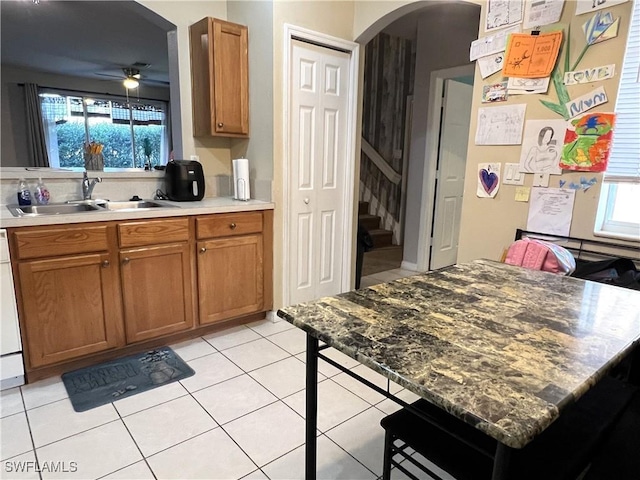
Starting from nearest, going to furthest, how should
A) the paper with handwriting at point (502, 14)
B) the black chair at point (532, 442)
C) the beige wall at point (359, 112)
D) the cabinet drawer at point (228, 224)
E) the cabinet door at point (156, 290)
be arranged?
1. the black chair at point (532, 442)
2. the beige wall at point (359, 112)
3. the paper with handwriting at point (502, 14)
4. the cabinet door at point (156, 290)
5. the cabinet drawer at point (228, 224)

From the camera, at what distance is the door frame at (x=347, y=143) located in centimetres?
276

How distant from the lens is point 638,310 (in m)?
1.25

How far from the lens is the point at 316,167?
3092 millimetres

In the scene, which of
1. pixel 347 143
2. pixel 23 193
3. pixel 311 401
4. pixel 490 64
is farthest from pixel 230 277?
pixel 490 64

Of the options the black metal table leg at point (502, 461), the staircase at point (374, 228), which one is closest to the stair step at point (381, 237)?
the staircase at point (374, 228)

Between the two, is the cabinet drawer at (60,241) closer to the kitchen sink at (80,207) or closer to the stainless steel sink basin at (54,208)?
the kitchen sink at (80,207)

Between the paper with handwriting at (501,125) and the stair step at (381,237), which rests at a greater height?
the paper with handwriting at (501,125)

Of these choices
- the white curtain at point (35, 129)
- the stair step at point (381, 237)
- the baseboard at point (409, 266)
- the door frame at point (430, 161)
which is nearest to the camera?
the door frame at point (430, 161)

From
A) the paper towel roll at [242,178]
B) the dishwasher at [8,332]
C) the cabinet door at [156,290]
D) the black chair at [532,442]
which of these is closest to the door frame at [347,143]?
the paper towel roll at [242,178]

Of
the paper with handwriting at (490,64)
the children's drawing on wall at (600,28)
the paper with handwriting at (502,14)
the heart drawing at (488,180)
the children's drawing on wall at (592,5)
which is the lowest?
the heart drawing at (488,180)

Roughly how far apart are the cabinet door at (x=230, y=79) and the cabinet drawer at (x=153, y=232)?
810mm

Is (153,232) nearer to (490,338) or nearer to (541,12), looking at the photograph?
(490,338)

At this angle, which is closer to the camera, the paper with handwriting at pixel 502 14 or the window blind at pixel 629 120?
the window blind at pixel 629 120

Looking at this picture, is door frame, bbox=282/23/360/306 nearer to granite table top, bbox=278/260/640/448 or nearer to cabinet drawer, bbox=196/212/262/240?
cabinet drawer, bbox=196/212/262/240
